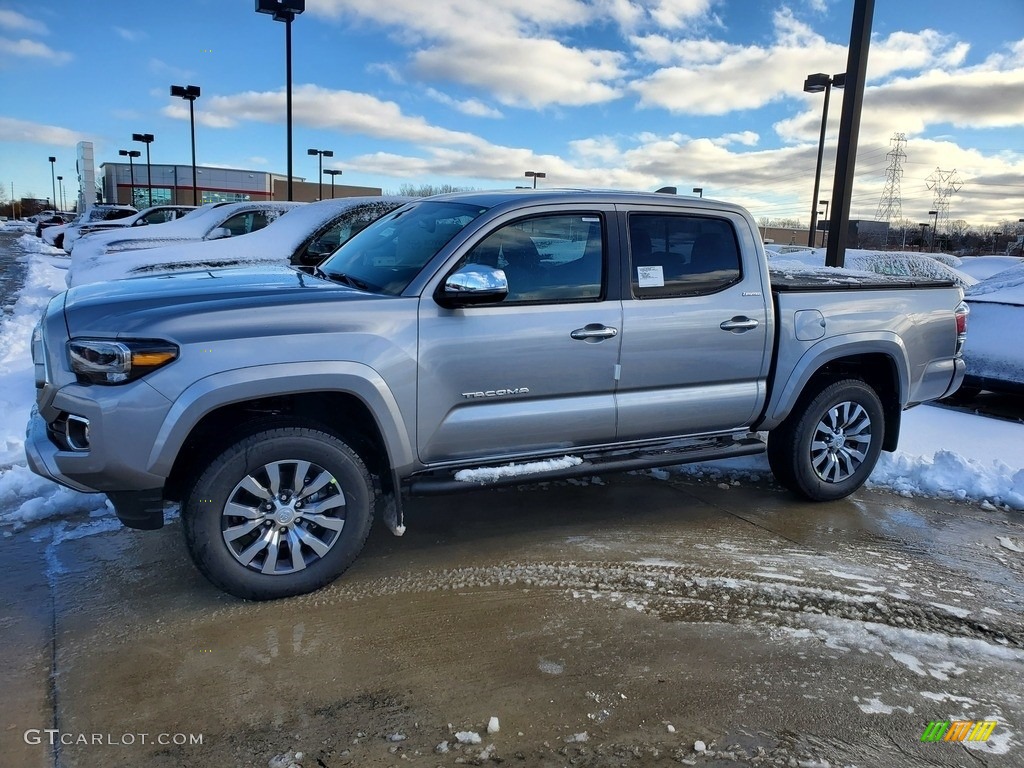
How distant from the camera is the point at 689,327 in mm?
4398

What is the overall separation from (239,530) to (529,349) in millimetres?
1646

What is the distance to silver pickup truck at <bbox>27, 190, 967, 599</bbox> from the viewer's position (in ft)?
10.7

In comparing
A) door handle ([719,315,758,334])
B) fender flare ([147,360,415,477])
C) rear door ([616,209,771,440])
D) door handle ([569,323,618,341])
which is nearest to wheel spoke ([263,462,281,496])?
fender flare ([147,360,415,477])

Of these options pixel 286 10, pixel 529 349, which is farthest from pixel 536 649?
pixel 286 10

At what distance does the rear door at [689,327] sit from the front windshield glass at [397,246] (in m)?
1.02

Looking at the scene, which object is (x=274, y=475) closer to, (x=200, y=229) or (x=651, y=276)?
(x=651, y=276)

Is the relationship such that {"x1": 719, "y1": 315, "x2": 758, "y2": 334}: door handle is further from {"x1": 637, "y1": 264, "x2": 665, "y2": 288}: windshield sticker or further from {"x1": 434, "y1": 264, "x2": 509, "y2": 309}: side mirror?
{"x1": 434, "y1": 264, "x2": 509, "y2": 309}: side mirror

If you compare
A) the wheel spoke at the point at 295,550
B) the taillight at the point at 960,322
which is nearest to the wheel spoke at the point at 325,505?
the wheel spoke at the point at 295,550

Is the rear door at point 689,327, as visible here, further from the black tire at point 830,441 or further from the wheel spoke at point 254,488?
the wheel spoke at point 254,488

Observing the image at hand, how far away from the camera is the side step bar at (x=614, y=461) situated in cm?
381

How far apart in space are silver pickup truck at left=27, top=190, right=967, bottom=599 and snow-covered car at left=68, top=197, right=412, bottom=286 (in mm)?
4872

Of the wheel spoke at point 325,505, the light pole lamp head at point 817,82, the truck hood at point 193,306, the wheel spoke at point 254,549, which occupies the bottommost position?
the wheel spoke at point 254,549

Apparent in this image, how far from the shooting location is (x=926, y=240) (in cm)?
6881

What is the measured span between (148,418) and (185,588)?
3.30 ft
